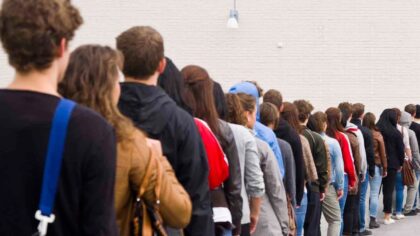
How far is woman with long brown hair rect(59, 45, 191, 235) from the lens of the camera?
115 inches

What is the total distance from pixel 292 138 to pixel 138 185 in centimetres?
433

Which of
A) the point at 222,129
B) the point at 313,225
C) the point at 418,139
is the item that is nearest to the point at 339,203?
the point at 313,225

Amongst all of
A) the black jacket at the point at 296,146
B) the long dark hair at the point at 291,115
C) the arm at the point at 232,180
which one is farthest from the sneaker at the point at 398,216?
the arm at the point at 232,180

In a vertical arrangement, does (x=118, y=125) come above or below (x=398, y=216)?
above

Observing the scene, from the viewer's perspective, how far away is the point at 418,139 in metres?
13.5

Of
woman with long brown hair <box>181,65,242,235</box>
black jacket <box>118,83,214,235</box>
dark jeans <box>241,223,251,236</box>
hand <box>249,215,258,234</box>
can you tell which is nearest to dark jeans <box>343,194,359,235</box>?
hand <box>249,215,258,234</box>

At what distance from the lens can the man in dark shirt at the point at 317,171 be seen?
8.27 m

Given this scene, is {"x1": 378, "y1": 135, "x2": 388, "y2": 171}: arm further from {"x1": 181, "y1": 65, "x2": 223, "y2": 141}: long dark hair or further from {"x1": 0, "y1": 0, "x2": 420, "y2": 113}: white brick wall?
{"x1": 181, "y1": 65, "x2": 223, "y2": 141}: long dark hair

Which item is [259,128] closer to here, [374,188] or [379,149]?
[379,149]

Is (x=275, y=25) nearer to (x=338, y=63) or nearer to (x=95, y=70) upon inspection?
(x=338, y=63)

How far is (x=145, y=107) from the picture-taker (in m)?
3.49

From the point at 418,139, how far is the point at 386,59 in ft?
12.5

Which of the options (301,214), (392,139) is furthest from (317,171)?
(392,139)

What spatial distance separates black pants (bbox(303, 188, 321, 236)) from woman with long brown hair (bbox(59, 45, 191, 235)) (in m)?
5.41
